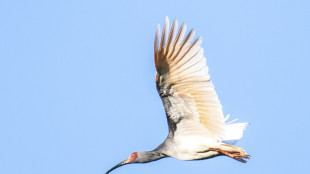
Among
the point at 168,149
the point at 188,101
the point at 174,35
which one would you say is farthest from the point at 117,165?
the point at 174,35

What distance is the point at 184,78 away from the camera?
1170 centimetres

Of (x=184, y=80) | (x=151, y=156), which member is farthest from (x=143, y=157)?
(x=184, y=80)

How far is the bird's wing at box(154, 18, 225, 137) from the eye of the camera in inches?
451

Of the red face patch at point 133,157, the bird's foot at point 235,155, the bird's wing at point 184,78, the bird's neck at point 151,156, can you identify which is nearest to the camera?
the bird's wing at point 184,78

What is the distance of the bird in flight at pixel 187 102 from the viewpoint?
37.8ft

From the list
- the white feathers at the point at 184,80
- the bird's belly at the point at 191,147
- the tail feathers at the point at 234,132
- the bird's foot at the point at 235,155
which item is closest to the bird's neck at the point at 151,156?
the bird's belly at the point at 191,147

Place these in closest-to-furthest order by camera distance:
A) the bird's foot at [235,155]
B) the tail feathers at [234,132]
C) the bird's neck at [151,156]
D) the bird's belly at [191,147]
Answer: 1. the bird's foot at [235,155]
2. the bird's belly at [191,147]
3. the bird's neck at [151,156]
4. the tail feathers at [234,132]

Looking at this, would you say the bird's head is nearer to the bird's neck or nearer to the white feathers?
the bird's neck

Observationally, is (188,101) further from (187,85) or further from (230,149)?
(230,149)

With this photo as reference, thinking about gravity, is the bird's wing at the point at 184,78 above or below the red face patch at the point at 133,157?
above

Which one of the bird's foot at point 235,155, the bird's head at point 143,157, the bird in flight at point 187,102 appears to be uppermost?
the bird in flight at point 187,102

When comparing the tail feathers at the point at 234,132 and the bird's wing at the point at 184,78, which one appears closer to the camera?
the bird's wing at the point at 184,78

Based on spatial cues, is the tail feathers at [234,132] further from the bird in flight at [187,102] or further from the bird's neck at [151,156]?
the bird's neck at [151,156]

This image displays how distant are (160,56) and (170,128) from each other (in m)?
1.79
